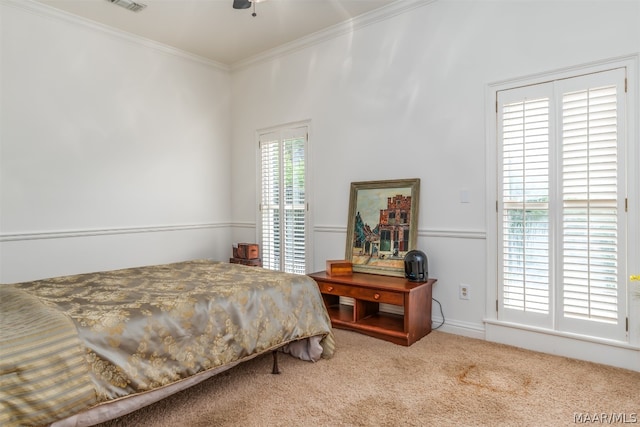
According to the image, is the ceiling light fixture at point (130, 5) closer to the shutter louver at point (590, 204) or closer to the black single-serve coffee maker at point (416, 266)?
the black single-serve coffee maker at point (416, 266)

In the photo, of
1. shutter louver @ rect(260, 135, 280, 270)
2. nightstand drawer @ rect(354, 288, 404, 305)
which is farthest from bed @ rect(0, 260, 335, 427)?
shutter louver @ rect(260, 135, 280, 270)

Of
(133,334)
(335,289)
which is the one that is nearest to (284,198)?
(335,289)

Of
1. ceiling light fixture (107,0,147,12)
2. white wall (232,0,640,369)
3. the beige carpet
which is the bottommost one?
the beige carpet

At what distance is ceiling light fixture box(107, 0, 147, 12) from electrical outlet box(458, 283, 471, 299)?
404cm

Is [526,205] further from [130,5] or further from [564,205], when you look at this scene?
[130,5]

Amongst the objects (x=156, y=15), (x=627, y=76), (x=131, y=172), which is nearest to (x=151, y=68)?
(x=156, y=15)

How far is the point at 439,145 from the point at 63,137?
145 inches

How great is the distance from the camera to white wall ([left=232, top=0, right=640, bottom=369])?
2912mm

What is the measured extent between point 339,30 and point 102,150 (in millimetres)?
2885

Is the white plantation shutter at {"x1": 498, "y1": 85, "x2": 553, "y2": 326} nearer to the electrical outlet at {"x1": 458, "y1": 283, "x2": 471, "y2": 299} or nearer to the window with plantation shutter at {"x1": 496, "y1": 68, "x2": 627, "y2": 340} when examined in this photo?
the window with plantation shutter at {"x1": 496, "y1": 68, "x2": 627, "y2": 340}

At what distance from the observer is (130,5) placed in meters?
3.73

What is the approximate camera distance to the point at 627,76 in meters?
2.64

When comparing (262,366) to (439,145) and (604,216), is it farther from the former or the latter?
(604,216)

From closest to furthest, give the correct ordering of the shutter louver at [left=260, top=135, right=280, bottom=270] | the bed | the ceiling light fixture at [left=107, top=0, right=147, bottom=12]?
the bed < the ceiling light fixture at [left=107, top=0, right=147, bottom=12] < the shutter louver at [left=260, top=135, right=280, bottom=270]
